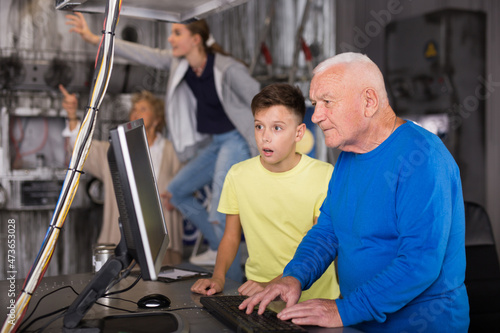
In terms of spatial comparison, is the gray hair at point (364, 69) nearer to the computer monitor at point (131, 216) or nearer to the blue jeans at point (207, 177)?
the computer monitor at point (131, 216)

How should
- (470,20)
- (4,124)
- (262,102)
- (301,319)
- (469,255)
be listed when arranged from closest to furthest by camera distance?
(301,319), (262,102), (469,255), (4,124), (470,20)

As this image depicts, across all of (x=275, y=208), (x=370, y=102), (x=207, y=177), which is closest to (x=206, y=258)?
(x=207, y=177)

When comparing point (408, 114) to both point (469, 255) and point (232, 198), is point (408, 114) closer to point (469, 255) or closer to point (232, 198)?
point (469, 255)

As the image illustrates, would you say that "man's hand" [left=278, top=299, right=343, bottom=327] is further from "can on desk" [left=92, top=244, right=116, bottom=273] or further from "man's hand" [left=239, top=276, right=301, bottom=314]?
"can on desk" [left=92, top=244, right=116, bottom=273]

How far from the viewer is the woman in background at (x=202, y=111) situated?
3.45 m

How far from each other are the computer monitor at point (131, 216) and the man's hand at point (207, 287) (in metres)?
0.24

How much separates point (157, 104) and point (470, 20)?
2.25m

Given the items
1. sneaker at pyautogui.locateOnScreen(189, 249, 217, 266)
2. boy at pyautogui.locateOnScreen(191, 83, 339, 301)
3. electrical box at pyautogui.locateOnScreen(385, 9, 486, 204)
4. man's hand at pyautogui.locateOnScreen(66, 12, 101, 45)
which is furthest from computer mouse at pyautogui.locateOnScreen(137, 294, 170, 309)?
electrical box at pyautogui.locateOnScreen(385, 9, 486, 204)

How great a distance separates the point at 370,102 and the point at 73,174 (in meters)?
0.72

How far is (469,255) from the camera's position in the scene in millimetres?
1986

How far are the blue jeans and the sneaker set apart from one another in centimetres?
6

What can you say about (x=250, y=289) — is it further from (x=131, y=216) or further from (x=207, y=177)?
(x=207, y=177)

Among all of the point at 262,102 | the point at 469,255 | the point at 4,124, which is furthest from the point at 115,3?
the point at 4,124

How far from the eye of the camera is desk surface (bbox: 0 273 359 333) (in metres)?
1.10
